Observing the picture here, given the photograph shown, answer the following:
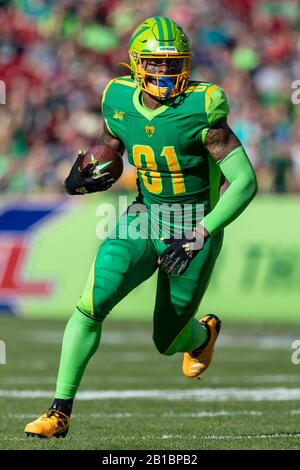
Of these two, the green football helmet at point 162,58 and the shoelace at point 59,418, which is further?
the green football helmet at point 162,58

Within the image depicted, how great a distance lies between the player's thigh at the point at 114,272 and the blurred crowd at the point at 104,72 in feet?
21.8

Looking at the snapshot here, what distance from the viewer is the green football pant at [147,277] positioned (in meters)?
4.92

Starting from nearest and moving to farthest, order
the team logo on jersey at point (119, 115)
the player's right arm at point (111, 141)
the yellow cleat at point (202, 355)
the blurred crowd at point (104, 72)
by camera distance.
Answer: the team logo on jersey at point (119, 115)
the player's right arm at point (111, 141)
the yellow cleat at point (202, 355)
the blurred crowd at point (104, 72)

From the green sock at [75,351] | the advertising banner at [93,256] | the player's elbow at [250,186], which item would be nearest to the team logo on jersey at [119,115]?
the player's elbow at [250,186]

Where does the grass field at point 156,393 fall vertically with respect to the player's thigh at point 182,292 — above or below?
below

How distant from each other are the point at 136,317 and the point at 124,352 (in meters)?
2.55

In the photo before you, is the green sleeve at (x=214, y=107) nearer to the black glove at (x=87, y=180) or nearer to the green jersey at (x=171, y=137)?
the green jersey at (x=171, y=137)

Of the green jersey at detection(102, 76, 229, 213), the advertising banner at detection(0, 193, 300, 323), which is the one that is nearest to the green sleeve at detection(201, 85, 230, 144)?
the green jersey at detection(102, 76, 229, 213)

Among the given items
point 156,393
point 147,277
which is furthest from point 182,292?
point 156,393

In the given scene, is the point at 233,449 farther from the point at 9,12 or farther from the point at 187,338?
the point at 9,12

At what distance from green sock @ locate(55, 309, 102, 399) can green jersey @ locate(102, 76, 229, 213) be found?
68 cm

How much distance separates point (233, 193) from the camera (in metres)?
4.88

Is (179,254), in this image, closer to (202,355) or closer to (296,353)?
(202,355)

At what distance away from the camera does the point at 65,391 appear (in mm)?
4926
